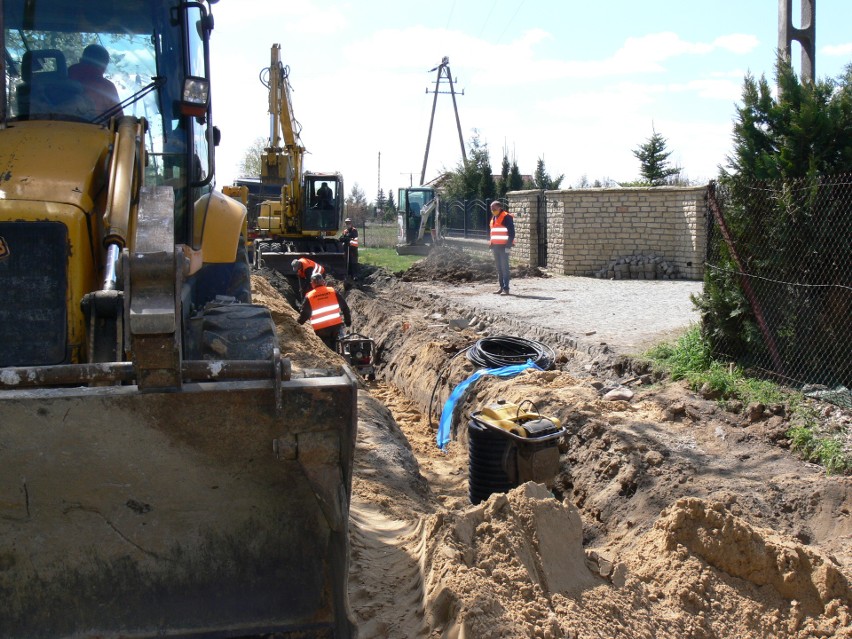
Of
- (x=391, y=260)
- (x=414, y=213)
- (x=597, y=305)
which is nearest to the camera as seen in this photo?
(x=597, y=305)

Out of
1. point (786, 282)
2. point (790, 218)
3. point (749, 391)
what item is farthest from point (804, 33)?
point (749, 391)

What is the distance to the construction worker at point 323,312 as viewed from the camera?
1203cm

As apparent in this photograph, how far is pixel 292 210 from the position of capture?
23.3 meters

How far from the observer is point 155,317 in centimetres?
313

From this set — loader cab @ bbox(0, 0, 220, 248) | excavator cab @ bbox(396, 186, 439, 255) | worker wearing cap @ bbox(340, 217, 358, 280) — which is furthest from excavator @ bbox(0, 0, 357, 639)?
excavator cab @ bbox(396, 186, 439, 255)

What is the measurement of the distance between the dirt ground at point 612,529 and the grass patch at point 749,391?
152 millimetres

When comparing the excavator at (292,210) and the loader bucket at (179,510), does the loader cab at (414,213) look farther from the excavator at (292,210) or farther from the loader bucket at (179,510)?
the loader bucket at (179,510)

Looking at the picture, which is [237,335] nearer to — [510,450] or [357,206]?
[510,450]

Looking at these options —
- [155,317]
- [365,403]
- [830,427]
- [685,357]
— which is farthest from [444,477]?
[155,317]

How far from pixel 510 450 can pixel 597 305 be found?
8608mm

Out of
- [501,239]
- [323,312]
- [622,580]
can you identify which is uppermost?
[501,239]

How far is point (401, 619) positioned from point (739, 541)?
193 centimetres

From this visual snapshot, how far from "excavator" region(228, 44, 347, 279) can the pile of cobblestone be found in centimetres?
687

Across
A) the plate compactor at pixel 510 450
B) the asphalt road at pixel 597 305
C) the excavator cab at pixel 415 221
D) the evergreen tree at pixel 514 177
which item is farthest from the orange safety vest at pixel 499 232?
the evergreen tree at pixel 514 177
